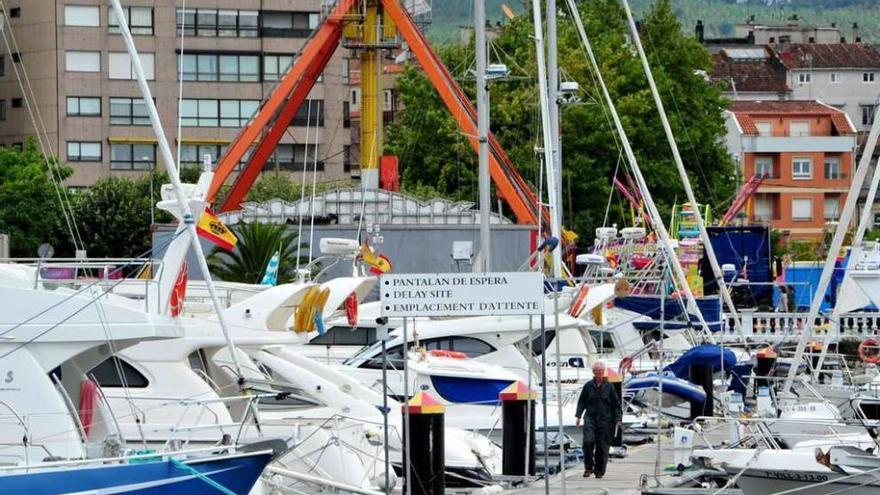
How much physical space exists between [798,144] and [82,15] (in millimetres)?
38163

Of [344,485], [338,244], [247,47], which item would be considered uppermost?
[247,47]

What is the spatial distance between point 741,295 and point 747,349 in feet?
38.3

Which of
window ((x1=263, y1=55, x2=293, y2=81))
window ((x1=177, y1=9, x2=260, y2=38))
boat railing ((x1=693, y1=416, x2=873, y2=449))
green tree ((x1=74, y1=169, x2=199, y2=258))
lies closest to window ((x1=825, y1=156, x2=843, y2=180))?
window ((x1=263, y1=55, x2=293, y2=81))

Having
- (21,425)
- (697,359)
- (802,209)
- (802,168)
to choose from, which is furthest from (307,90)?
(802,168)

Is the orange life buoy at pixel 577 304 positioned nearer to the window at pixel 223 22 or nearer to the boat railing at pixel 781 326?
the boat railing at pixel 781 326

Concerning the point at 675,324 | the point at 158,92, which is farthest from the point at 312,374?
the point at 158,92

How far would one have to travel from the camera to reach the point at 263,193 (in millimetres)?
65625

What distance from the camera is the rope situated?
64.8 feet

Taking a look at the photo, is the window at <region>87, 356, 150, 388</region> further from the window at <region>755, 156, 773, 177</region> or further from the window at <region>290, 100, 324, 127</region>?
the window at <region>755, 156, 773, 177</region>

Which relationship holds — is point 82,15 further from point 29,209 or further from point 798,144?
point 798,144

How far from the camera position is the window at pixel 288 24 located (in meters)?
78.4

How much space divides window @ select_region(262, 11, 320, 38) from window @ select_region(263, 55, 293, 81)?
0.80m

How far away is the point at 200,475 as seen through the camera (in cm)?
1989

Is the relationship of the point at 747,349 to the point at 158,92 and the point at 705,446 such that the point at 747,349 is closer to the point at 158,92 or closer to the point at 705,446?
the point at 705,446
